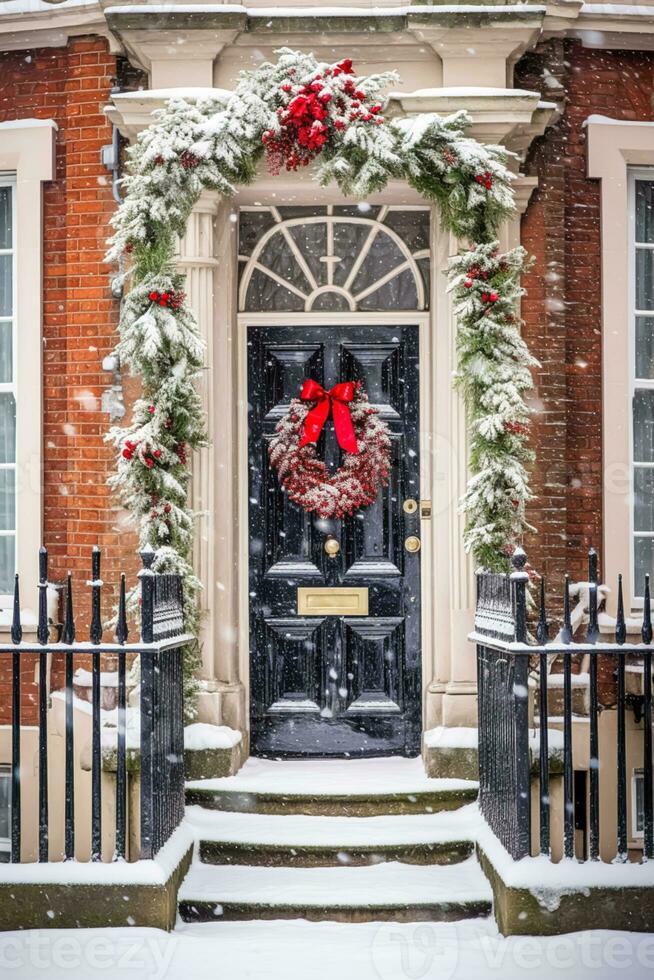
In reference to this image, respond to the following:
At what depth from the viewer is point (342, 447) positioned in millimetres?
6676

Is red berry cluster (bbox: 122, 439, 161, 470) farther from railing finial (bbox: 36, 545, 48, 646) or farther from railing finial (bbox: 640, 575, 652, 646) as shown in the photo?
railing finial (bbox: 640, 575, 652, 646)

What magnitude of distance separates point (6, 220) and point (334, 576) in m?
3.14

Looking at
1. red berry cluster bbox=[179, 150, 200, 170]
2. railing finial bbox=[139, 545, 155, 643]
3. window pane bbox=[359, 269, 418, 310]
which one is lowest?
railing finial bbox=[139, 545, 155, 643]

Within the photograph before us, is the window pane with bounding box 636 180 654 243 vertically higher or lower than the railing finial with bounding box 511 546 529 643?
higher

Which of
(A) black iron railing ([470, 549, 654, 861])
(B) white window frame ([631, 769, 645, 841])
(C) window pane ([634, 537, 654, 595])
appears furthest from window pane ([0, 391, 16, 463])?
(B) white window frame ([631, 769, 645, 841])

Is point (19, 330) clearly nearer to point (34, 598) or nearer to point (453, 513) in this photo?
point (34, 598)

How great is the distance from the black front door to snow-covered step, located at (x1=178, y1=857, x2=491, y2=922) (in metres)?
1.39

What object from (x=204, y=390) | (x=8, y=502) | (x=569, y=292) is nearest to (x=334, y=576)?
(x=204, y=390)

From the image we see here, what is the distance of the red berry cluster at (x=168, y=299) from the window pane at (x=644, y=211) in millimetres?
3035

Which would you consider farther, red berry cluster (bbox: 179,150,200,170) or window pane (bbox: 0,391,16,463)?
window pane (bbox: 0,391,16,463)

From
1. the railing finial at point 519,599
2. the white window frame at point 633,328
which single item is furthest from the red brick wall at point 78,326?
the white window frame at point 633,328

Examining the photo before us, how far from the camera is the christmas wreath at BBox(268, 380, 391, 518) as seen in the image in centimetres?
662

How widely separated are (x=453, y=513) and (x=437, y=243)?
63.6 inches

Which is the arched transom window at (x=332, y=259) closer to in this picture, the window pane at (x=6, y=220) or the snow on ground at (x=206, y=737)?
the window pane at (x=6, y=220)
